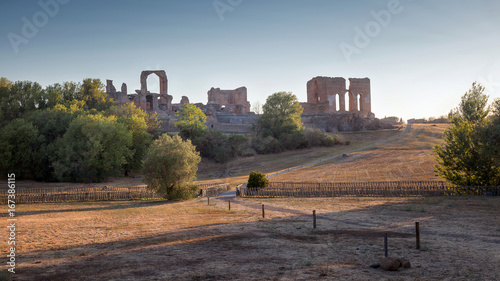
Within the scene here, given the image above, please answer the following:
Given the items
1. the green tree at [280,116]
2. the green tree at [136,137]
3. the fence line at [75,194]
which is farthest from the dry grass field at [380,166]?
the green tree at [136,137]

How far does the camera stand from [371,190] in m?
24.2

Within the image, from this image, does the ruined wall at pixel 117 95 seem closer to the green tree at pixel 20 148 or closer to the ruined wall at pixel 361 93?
the green tree at pixel 20 148

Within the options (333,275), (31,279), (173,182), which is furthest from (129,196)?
(333,275)

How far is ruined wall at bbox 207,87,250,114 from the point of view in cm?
7375

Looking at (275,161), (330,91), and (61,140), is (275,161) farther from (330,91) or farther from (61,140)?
(330,91)

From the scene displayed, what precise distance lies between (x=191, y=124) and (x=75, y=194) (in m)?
29.3

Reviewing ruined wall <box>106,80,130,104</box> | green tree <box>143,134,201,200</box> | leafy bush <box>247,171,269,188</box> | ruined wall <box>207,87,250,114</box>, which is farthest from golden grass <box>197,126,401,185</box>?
ruined wall <box>207,87,250,114</box>

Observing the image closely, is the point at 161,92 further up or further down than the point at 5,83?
further up

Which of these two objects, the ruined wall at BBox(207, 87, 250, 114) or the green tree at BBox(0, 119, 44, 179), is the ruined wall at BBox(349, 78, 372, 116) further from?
the green tree at BBox(0, 119, 44, 179)

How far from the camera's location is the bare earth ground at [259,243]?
27.9ft

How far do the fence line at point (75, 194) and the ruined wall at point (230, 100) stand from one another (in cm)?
4782

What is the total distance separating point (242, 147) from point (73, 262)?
144 feet

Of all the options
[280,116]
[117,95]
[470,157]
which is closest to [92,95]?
[117,95]

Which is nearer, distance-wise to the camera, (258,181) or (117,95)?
(258,181)
